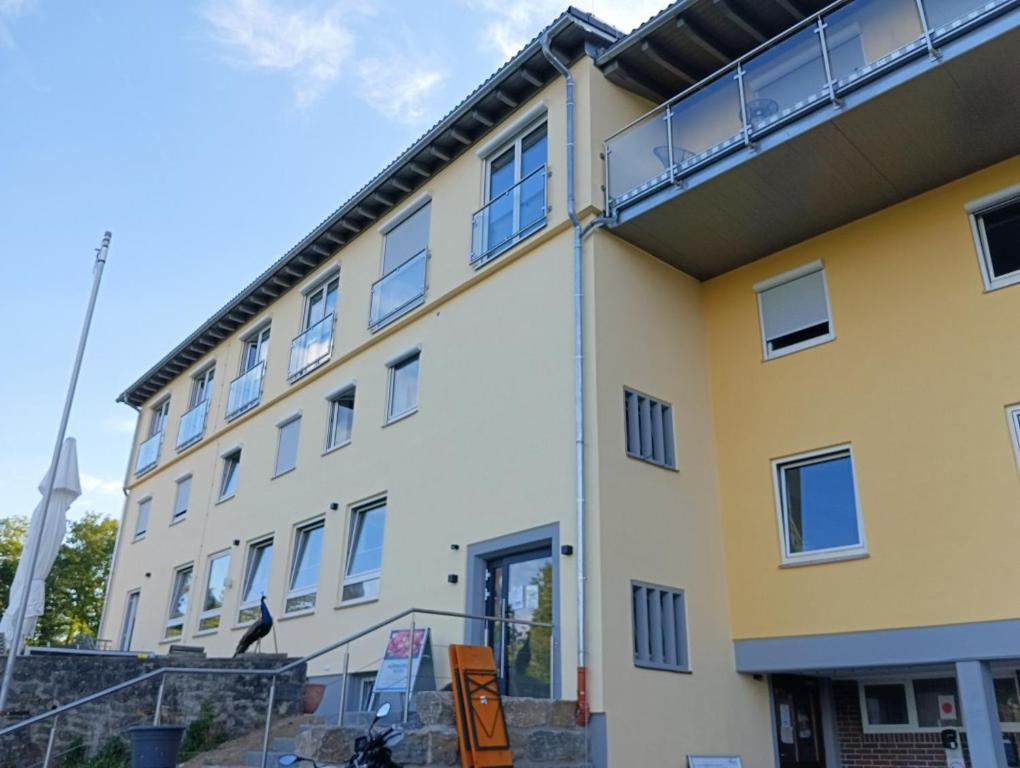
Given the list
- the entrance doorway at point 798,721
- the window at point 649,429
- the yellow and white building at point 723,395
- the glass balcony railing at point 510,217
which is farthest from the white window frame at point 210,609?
the entrance doorway at point 798,721

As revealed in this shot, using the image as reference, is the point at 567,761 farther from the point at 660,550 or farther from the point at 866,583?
the point at 866,583

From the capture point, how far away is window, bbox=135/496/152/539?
752 inches

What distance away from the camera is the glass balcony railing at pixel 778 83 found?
7684mm

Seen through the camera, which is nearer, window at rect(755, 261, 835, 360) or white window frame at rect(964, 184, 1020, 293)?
white window frame at rect(964, 184, 1020, 293)

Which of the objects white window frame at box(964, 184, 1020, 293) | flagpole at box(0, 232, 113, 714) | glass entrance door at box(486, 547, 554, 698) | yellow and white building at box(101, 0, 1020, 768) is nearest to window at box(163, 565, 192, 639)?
yellow and white building at box(101, 0, 1020, 768)

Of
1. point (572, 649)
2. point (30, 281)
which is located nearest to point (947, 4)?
point (572, 649)

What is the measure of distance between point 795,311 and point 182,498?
13201mm

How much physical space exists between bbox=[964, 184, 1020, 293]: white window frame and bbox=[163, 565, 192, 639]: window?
44.8ft

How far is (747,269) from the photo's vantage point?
10.4 m

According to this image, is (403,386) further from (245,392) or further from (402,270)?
(245,392)

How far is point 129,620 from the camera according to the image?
18.1m

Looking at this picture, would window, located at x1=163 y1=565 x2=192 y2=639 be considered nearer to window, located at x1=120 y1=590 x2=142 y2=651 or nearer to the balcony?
window, located at x1=120 y1=590 x2=142 y2=651

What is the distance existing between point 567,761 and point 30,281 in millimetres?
8466

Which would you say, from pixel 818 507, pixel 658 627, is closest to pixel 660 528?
pixel 658 627
